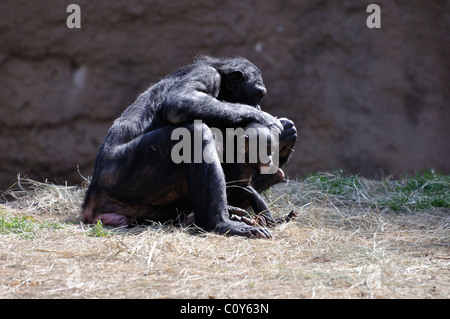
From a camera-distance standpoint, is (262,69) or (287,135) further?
(262,69)

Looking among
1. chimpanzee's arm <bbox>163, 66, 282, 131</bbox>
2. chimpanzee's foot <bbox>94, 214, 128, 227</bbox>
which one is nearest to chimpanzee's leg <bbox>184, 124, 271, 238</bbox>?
chimpanzee's arm <bbox>163, 66, 282, 131</bbox>

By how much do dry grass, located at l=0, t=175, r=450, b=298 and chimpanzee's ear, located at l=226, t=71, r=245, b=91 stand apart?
1112 mm

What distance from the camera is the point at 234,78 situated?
4.43m

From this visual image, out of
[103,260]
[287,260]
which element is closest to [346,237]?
[287,260]

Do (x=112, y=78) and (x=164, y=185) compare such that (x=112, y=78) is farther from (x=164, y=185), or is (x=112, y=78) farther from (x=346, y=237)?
(x=346, y=237)

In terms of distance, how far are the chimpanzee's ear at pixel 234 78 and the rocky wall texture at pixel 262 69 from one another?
6.82 ft

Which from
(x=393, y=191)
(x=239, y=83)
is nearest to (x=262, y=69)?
(x=393, y=191)

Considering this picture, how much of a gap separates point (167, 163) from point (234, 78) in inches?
37.5

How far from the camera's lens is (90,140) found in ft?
A: 20.8

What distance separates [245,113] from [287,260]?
132cm

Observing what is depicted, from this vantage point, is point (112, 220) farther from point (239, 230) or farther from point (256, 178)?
point (256, 178)

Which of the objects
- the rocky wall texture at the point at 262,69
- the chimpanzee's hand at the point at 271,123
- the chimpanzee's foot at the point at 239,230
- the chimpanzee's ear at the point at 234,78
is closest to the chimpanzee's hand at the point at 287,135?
the chimpanzee's hand at the point at 271,123

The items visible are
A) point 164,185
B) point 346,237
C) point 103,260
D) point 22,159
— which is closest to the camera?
point 103,260

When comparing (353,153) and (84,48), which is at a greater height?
(84,48)
